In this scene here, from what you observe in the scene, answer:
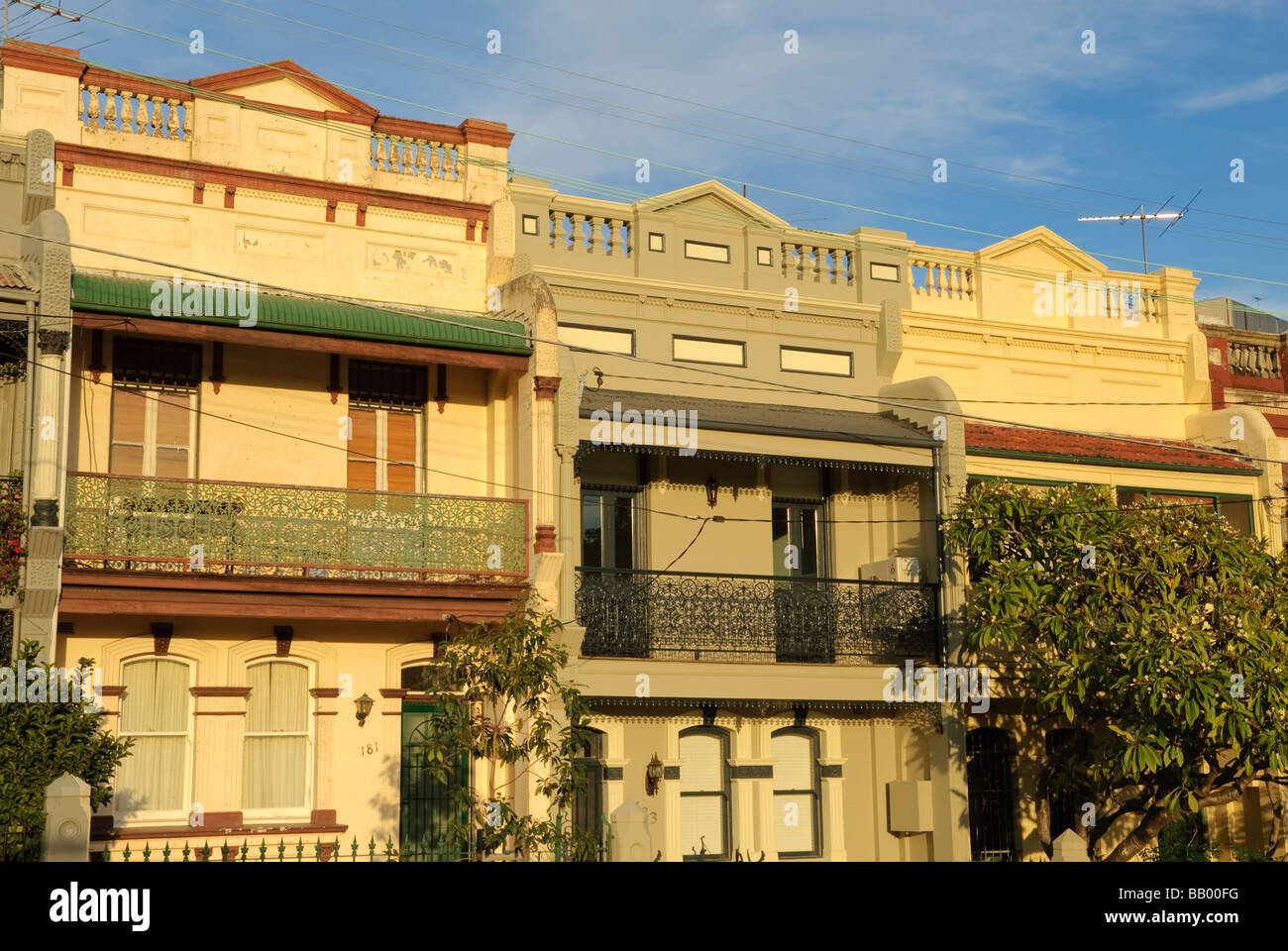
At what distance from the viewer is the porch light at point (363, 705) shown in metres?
19.3

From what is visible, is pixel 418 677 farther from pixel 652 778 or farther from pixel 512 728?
pixel 652 778

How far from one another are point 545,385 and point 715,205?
213 inches

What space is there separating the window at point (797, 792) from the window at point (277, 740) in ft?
21.9

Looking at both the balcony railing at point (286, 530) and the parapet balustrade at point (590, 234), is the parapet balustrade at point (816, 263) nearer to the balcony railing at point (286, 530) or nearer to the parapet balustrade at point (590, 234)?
the parapet balustrade at point (590, 234)

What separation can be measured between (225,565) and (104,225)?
4.75 metres

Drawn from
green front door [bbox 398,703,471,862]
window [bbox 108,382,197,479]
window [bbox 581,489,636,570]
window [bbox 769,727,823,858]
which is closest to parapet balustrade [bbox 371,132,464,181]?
window [bbox 108,382,197,479]

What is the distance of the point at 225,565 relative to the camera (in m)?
17.9

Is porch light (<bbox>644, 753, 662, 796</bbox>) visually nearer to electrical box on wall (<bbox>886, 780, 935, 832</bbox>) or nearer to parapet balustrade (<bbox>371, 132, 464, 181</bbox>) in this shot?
electrical box on wall (<bbox>886, 780, 935, 832</bbox>)

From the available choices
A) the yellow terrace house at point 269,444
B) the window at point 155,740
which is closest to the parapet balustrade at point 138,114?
the yellow terrace house at point 269,444

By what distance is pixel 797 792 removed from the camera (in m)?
22.1

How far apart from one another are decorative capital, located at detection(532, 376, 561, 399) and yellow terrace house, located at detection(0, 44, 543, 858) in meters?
0.25

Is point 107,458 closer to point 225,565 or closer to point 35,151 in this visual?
point 225,565

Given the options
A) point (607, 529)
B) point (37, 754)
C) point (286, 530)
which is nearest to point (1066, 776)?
point (607, 529)
